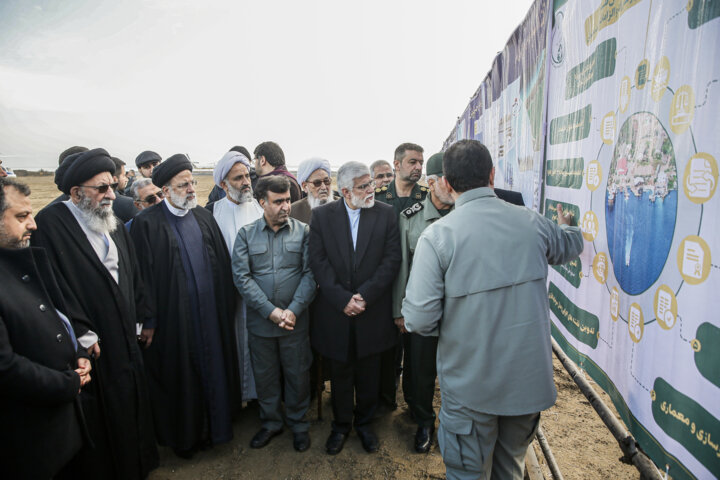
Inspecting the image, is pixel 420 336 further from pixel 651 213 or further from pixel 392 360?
pixel 651 213

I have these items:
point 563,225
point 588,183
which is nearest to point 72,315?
point 563,225

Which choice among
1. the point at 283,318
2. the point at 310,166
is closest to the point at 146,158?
the point at 310,166


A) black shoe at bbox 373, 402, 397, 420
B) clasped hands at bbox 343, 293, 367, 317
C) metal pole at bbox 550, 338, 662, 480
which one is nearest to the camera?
metal pole at bbox 550, 338, 662, 480

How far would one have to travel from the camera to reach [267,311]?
281cm

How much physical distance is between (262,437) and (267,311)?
1.09 m

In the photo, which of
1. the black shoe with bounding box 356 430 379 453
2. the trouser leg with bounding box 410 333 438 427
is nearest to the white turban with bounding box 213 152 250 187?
the trouser leg with bounding box 410 333 438 427

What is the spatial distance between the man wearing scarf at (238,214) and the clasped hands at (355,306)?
1.08 m

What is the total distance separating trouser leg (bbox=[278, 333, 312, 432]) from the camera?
3.00m

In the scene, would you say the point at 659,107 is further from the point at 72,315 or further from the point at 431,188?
the point at 72,315

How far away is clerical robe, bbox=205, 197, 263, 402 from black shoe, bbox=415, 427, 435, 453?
1.41 meters

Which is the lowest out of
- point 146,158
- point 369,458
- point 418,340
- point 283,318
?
point 369,458

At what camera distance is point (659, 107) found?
1.37 metres

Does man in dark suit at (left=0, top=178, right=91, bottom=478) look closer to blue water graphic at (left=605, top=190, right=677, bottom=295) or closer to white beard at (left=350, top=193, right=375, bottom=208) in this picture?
white beard at (left=350, top=193, right=375, bottom=208)

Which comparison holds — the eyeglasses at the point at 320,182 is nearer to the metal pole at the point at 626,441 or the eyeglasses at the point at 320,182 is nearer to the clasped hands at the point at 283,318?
the clasped hands at the point at 283,318
